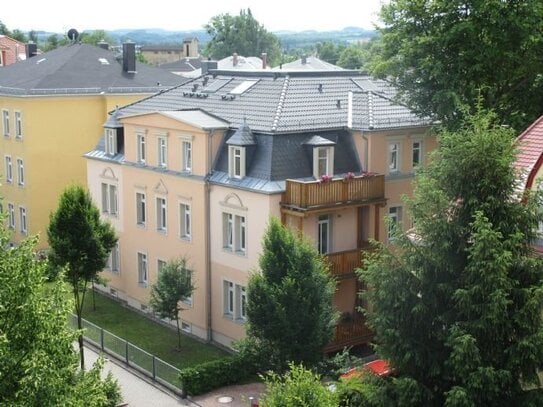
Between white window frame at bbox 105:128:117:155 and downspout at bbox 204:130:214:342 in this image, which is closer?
downspout at bbox 204:130:214:342

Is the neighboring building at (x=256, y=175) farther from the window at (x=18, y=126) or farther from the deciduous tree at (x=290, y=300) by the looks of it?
the window at (x=18, y=126)

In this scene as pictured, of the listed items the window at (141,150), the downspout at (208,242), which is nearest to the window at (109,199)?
the window at (141,150)

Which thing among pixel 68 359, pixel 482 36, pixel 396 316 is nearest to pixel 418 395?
pixel 396 316

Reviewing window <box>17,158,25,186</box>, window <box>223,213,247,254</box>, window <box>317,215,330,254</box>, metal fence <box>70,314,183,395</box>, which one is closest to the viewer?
metal fence <box>70,314,183,395</box>

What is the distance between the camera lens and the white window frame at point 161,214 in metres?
36.6

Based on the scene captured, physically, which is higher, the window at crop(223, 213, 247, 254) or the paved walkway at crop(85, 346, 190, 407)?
the window at crop(223, 213, 247, 254)

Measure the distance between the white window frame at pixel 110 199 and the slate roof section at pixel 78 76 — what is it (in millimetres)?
9043

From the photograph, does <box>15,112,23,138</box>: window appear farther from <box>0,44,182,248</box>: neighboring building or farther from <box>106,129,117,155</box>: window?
<box>106,129,117,155</box>: window

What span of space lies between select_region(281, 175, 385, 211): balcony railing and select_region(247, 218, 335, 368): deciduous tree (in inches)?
170

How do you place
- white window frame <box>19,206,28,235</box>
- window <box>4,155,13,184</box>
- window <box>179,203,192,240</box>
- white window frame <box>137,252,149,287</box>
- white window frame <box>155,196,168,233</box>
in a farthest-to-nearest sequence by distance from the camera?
window <box>4,155,13,184</box> < white window frame <box>19,206,28,235</box> < white window frame <box>137,252,149,287</box> < white window frame <box>155,196,168,233</box> < window <box>179,203,192,240</box>

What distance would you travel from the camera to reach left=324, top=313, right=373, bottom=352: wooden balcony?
31.6 m

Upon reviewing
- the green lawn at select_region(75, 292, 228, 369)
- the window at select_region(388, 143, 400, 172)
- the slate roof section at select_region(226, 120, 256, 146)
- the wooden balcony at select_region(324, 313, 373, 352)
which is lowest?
the green lawn at select_region(75, 292, 228, 369)

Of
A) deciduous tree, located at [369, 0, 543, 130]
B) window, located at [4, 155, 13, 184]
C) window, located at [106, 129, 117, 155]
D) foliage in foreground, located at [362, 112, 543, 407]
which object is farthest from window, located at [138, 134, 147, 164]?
foliage in foreground, located at [362, 112, 543, 407]

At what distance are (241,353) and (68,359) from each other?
34.9 ft
